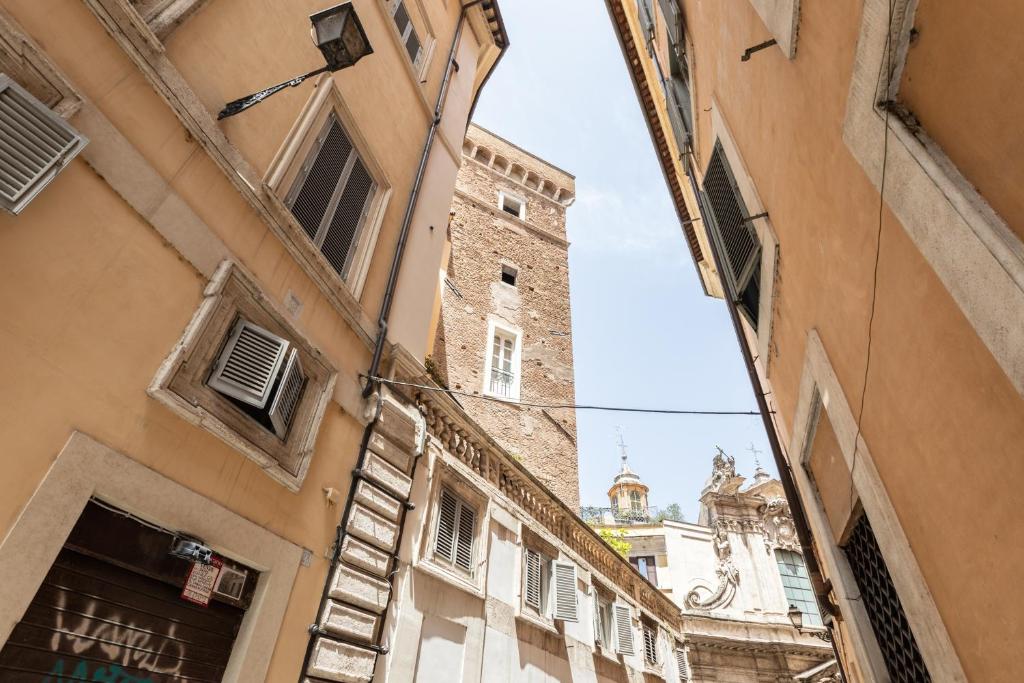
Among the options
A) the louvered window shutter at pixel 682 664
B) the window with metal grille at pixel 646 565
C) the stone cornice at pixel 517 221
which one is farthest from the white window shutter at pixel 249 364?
the window with metal grille at pixel 646 565

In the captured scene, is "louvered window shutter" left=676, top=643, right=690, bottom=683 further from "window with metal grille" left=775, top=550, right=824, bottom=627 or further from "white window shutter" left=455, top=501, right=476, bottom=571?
"white window shutter" left=455, top=501, right=476, bottom=571

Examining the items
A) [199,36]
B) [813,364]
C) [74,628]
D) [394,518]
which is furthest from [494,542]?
[199,36]

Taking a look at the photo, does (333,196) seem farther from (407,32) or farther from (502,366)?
(502,366)

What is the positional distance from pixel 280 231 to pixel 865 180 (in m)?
4.32

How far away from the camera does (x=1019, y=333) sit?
1.92 m

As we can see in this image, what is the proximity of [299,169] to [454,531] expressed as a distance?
4.67m

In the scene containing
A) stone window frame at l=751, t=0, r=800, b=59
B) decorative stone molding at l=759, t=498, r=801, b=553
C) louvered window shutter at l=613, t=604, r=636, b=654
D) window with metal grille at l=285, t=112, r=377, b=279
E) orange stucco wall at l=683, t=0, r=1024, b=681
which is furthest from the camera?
decorative stone molding at l=759, t=498, r=801, b=553

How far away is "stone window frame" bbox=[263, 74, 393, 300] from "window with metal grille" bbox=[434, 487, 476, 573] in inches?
117

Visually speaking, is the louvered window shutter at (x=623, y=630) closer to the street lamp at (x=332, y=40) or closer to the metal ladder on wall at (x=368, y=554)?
the metal ladder on wall at (x=368, y=554)

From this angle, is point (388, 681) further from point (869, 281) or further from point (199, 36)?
point (199, 36)

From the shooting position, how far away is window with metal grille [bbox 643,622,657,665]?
41.0 feet

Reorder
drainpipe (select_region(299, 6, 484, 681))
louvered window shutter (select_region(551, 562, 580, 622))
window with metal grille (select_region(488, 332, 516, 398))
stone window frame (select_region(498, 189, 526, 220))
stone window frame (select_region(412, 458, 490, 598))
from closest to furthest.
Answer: drainpipe (select_region(299, 6, 484, 681))
stone window frame (select_region(412, 458, 490, 598))
louvered window shutter (select_region(551, 562, 580, 622))
window with metal grille (select_region(488, 332, 516, 398))
stone window frame (select_region(498, 189, 526, 220))

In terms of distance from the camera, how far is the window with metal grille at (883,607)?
385cm

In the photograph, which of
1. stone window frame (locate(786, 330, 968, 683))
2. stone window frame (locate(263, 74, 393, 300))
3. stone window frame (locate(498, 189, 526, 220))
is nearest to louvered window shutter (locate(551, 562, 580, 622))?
stone window frame (locate(786, 330, 968, 683))
